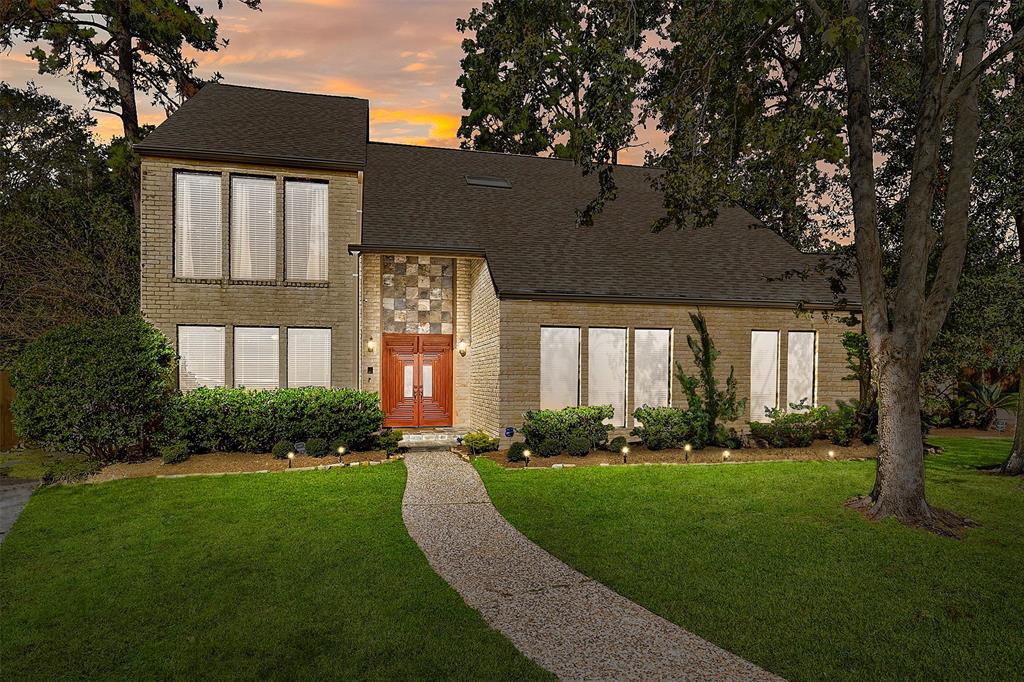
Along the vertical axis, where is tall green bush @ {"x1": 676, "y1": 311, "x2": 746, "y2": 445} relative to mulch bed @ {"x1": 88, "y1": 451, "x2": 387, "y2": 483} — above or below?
above

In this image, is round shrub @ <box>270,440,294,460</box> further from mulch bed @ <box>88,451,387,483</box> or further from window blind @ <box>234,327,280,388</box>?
window blind @ <box>234,327,280,388</box>

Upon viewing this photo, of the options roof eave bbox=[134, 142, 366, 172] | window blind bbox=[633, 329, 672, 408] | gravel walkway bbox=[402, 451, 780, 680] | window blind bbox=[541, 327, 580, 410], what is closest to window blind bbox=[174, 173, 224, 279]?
roof eave bbox=[134, 142, 366, 172]

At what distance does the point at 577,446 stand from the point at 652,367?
353cm

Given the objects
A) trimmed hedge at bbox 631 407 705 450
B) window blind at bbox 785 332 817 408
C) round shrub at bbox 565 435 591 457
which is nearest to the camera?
round shrub at bbox 565 435 591 457

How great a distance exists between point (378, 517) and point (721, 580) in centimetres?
464

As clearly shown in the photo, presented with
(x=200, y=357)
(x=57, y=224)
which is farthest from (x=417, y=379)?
(x=57, y=224)

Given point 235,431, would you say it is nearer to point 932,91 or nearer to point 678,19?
point 678,19

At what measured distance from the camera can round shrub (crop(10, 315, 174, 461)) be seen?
11344 mm

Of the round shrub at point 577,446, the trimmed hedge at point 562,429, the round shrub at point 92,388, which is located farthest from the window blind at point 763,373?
the round shrub at point 92,388

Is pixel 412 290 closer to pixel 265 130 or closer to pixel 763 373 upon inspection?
pixel 265 130

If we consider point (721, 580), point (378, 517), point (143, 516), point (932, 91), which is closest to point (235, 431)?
point (143, 516)

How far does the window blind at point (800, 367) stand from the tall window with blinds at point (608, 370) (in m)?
4.63

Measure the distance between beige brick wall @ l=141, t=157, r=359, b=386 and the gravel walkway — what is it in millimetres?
7402

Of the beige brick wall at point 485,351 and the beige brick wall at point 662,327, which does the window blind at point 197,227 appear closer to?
the beige brick wall at point 485,351
